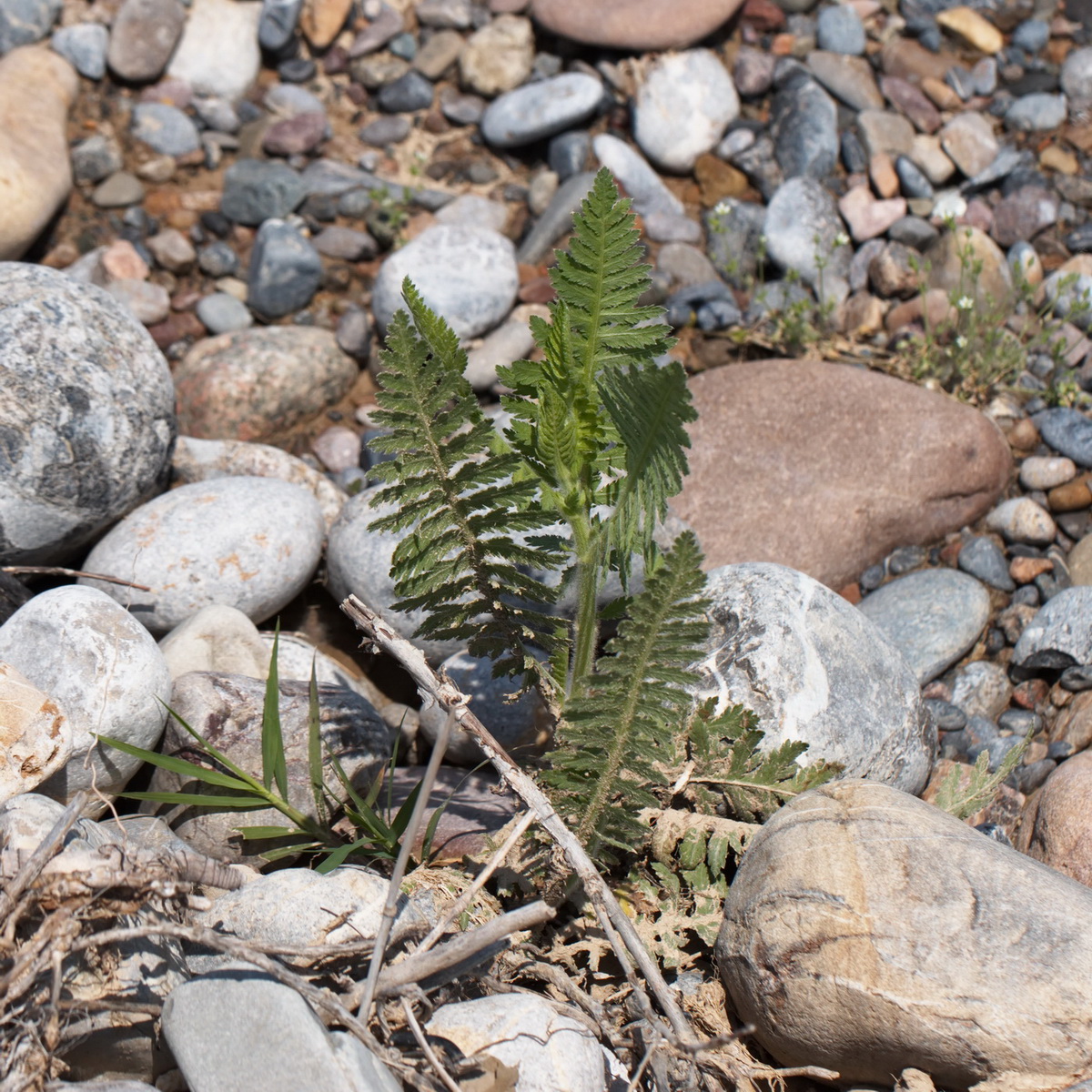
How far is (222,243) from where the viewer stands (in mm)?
5320

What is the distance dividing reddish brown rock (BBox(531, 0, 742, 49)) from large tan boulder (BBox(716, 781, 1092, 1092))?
4540 mm

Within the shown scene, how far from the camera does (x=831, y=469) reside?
14.0 ft

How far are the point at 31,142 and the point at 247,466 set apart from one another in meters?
2.14

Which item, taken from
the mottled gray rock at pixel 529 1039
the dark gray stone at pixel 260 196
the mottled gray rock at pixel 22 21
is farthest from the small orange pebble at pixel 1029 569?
the mottled gray rock at pixel 22 21

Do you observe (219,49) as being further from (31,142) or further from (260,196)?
(31,142)

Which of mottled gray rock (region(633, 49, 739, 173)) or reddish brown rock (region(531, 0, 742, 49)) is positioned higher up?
reddish brown rock (region(531, 0, 742, 49))

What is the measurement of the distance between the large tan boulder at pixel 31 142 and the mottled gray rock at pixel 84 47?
64 millimetres

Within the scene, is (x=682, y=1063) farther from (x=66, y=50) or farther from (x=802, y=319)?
(x=66, y=50)

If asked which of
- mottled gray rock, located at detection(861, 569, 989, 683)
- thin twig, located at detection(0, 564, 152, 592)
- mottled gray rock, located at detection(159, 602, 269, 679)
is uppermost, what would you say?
thin twig, located at detection(0, 564, 152, 592)

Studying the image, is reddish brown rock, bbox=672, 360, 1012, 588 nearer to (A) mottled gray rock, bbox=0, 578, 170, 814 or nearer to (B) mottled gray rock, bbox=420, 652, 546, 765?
(B) mottled gray rock, bbox=420, 652, 546, 765

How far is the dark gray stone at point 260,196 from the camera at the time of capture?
5.39 metres

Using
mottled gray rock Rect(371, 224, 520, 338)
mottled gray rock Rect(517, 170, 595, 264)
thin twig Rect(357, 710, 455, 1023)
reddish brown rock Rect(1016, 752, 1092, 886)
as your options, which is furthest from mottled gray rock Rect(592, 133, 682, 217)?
thin twig Rect(357, 710, 455, 1023)

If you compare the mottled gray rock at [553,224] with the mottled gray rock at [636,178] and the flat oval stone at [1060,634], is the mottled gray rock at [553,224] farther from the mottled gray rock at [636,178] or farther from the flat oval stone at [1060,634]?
the flat oval stone at [1060,634]

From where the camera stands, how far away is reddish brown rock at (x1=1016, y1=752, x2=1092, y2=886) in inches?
115
